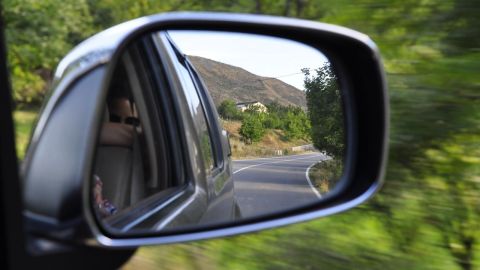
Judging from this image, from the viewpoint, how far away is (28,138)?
147 cm

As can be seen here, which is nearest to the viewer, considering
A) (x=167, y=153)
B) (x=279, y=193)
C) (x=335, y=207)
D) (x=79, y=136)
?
(x=79, y=136)

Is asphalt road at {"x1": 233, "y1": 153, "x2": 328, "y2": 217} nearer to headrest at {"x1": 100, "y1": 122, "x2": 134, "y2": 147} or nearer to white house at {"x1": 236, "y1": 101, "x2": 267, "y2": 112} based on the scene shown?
white house at {"x1": 236, "y1": 101, "x2": 267, "y2": 112}

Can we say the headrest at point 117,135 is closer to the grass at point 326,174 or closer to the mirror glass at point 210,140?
the mirror glass at point 210,140

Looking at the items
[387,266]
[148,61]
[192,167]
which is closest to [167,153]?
[192,167]

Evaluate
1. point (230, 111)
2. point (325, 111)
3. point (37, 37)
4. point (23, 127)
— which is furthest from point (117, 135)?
point (37, 37)

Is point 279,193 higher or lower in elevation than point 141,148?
lower

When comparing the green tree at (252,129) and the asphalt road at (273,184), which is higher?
the green tree at (252,129)

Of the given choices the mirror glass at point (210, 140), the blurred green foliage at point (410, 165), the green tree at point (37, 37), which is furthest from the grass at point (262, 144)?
the blurred green foliage at point (410, 165)

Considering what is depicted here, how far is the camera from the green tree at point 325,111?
7.32ft

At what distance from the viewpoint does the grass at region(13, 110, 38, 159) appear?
4.54ft

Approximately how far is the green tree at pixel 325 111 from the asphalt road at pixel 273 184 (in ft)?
0.27

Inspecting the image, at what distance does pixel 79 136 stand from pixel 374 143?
1.06 meters

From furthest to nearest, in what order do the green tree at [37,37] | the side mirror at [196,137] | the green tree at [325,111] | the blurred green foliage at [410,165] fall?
1. the blurred green foliage at [410,165]
2. the green tree at [325,111]
3. the green tree at [37,37]
4. the side mirror at [196,137]

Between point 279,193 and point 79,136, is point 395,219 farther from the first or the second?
point 79,136
